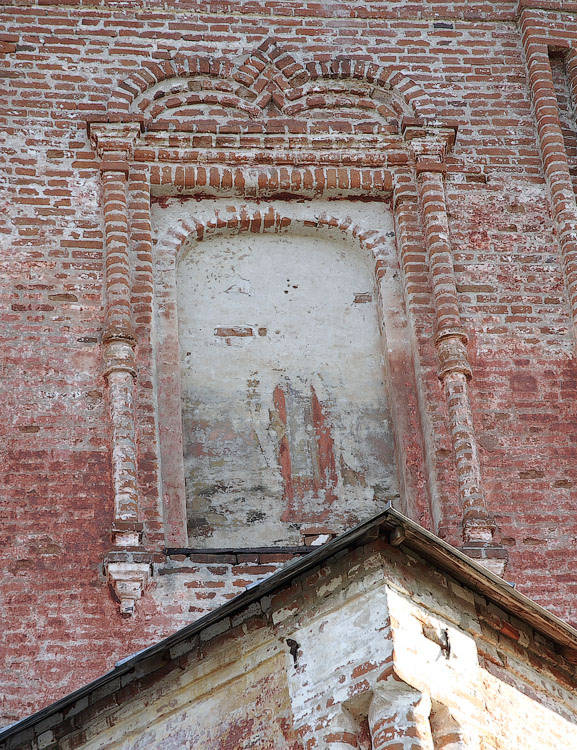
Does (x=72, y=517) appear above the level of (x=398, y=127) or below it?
below

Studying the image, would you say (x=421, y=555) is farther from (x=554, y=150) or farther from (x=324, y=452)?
(x=554, y=150)

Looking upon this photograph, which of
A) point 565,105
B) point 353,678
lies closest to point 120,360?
point 353,678

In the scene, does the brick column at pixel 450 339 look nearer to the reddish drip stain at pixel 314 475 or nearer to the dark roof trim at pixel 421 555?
the reddish drip stain at pixel 314 475

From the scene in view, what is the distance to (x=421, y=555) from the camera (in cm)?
793

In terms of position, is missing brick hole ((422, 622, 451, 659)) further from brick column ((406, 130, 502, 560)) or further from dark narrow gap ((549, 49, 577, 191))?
dark narrow gap ((549, 49, 577, 191))

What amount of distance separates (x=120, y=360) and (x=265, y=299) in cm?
129

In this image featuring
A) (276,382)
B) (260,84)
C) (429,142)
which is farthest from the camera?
(260,84)

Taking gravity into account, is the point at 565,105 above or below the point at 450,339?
above

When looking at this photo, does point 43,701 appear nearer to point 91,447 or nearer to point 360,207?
point 91,447

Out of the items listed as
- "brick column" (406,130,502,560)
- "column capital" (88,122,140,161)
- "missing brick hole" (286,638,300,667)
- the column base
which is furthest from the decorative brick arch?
"missing brick hole" (286,638,300,667)

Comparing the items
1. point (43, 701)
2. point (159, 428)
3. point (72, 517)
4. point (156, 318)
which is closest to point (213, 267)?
point (156, 318)

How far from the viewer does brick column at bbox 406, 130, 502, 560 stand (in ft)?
33.9

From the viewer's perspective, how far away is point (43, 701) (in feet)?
31.3

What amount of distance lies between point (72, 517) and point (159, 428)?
0.85m
